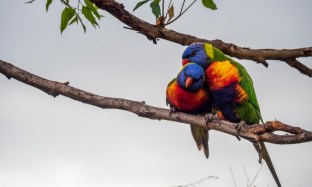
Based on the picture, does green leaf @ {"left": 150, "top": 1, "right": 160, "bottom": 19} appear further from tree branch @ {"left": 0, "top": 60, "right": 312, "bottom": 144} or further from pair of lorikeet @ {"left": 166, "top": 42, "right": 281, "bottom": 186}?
pair of lorikeet @ {"left": 166, "top": 42, "right": 281, "bottom": 186}

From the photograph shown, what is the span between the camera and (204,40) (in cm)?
201

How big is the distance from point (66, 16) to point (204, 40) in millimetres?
772

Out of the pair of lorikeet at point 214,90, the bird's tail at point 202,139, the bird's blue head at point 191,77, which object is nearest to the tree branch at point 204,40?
the bird's blue head at point 191,77

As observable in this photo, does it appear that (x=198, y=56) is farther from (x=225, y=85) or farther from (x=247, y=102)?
(x=247, y=102)

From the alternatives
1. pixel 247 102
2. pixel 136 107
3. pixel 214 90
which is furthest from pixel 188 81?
pixel 136 107

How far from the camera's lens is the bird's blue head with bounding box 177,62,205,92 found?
2.62 metres

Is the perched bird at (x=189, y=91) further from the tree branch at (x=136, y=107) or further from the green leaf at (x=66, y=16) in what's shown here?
the green leaf at (x=66, y=16)

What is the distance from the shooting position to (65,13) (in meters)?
1.89

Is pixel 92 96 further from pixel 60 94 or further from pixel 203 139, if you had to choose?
pixel 203 139

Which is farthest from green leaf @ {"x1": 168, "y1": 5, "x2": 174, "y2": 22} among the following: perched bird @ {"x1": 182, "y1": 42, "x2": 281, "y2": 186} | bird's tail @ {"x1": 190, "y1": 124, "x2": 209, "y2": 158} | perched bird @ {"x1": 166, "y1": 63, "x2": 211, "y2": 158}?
bird's tail @ {"x1": 190, "y1": 124, "x2": 209, "y2": 158}

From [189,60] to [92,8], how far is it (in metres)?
1.20

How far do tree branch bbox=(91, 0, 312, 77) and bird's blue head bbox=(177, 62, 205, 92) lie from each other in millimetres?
593

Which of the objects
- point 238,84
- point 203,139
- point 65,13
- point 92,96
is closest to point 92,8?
point 65,13

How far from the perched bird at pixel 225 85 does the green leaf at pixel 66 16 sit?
3.79 ft
